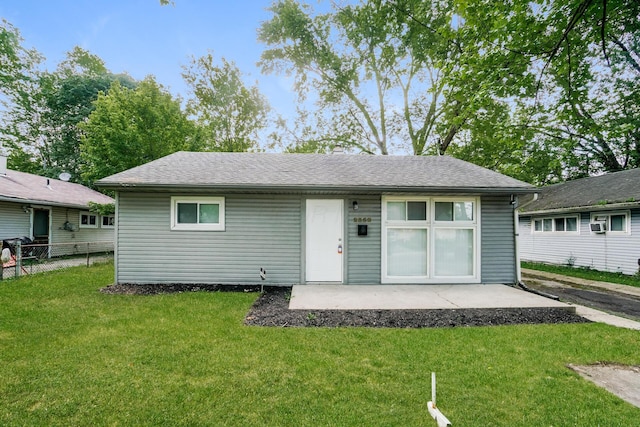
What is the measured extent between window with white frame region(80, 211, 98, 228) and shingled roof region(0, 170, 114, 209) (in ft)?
2.21

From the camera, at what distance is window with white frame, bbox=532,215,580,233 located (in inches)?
439

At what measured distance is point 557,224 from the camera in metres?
12.0

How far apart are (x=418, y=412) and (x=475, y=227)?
547cm

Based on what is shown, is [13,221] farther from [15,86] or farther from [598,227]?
[598,227]

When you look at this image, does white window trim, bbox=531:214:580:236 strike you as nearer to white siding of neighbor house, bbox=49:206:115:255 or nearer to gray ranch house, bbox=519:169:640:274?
gray ranch house, bbox=519:169:640:274

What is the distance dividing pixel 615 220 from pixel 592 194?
1.63 m

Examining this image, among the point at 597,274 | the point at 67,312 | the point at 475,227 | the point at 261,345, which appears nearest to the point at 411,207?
the point at 475,227

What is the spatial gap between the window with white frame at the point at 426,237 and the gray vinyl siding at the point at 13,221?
12.8 m

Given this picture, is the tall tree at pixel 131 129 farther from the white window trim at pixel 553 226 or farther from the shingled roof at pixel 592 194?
the white window trim at pixel 553 226

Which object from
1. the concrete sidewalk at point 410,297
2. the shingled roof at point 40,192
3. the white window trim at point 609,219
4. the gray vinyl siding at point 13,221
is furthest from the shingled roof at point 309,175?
the gray vinyl siding at point 13,221

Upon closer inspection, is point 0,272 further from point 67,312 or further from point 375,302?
point 375,302

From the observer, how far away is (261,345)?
3.59m

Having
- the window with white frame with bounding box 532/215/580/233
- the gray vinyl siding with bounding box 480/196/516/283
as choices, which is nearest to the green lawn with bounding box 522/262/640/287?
the window with white frame with bounding box 532/215/580/233

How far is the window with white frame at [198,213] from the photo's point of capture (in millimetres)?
6715
